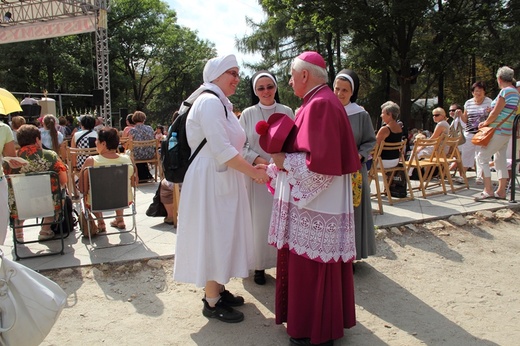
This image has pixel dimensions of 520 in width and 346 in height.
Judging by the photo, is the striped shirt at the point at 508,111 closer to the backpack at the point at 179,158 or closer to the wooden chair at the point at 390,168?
the wooden chair at the point at 390,168

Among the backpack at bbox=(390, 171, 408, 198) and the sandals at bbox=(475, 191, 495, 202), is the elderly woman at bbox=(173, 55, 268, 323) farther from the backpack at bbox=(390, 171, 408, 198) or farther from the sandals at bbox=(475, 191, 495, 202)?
the sandals at bbox=(475, 191, 495, 202)

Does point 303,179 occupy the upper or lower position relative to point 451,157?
upper

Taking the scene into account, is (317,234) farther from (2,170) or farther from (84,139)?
(84,139)

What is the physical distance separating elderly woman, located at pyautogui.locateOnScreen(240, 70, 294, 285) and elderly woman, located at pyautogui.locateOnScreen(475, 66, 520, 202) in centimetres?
392

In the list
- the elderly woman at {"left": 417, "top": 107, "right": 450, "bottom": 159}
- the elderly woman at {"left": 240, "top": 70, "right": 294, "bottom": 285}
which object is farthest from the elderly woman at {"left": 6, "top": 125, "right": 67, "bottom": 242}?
the elderly woman at {"left": 417, "top": 107, "right": 450, "bottom": 159}

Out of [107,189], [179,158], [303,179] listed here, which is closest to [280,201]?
[303,179]

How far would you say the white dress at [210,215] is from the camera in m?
3.04

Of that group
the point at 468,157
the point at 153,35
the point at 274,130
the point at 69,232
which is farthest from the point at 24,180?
the point at 153,35

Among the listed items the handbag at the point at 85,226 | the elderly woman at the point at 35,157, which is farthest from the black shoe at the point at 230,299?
the elderly woman at the point at 35,157

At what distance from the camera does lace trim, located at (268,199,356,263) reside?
2.68 meters

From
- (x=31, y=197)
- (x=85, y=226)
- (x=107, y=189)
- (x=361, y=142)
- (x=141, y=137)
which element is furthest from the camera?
(x=141, y=137)

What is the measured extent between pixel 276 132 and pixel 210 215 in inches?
32.6

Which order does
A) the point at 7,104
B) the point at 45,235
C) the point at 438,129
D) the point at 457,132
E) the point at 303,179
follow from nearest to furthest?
the point at 303,179 < the point at 7,104 < the point at 45,235 < the point at 438,129 < the point at 457,132

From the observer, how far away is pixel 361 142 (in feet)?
13.4
